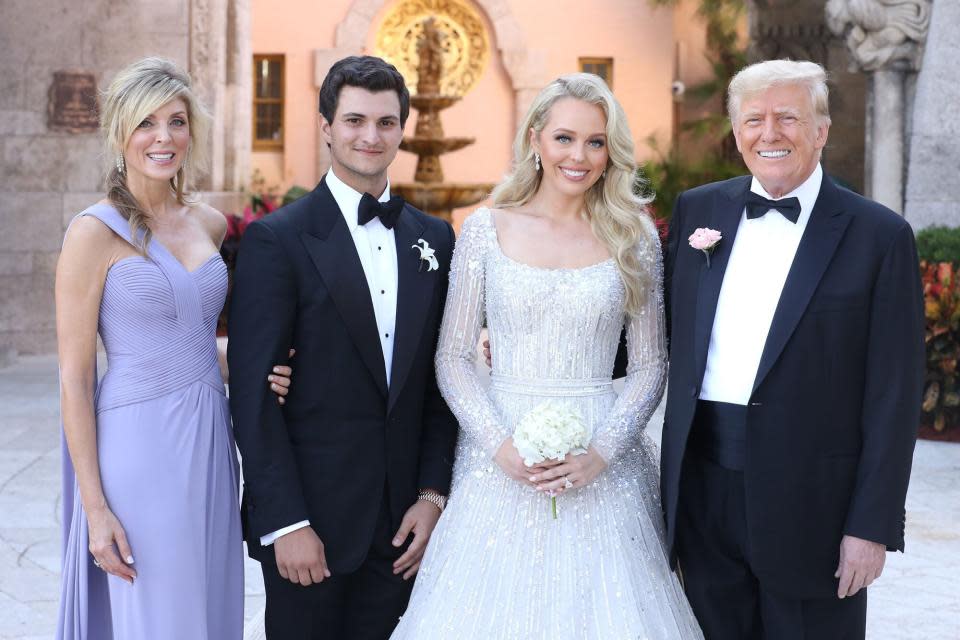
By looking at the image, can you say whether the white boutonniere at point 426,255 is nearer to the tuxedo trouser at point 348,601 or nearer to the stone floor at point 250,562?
the tuxedo trouser at point 348,601

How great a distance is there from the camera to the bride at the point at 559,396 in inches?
122

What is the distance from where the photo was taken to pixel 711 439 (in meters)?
3.10

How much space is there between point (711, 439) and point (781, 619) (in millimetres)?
473

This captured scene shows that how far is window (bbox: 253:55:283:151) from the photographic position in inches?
762

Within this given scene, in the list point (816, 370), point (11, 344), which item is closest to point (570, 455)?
point (816, 370)

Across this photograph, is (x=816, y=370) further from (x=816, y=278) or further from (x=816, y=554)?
(x=816, y=554)

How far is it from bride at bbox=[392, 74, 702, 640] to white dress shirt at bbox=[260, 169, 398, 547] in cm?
16

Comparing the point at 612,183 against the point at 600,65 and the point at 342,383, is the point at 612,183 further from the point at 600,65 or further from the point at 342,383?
the point at 600,65

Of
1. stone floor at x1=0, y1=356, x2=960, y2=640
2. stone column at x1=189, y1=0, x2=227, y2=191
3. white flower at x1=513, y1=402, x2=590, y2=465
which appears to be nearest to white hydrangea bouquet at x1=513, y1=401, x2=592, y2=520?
white flower at x1=513, y1=402, x2=590, y2=465

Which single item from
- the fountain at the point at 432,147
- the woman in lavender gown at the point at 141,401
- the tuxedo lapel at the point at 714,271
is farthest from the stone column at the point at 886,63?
the woman in lavender gown at the point at 141,401

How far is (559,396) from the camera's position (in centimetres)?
326

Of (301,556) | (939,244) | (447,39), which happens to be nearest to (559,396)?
(301,556)

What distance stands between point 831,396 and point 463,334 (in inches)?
37.4

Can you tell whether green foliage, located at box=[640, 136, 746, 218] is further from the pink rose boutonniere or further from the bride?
the pink rose boutonniere
